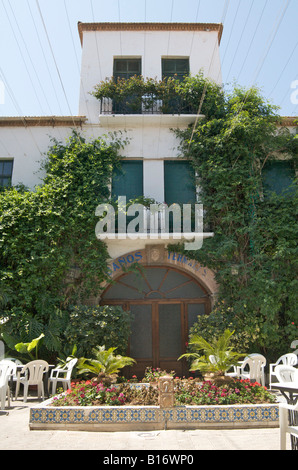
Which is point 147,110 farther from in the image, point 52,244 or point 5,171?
point 52,244

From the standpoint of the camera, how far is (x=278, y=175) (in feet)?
38.1

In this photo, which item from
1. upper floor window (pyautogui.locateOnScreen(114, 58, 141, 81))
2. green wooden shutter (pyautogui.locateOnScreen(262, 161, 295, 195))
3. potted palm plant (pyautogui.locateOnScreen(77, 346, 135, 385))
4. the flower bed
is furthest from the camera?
upper floor window (pyautogui.locateOnScreen(114, 58, 141, 81))

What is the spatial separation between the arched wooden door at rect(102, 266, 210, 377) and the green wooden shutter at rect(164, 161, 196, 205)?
7.21 ft

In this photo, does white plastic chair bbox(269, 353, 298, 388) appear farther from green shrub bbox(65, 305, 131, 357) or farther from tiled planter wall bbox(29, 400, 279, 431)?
green shrub bbox(65, 305, 131, 357)

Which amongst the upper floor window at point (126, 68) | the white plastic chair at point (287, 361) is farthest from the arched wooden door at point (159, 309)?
the upper floor window at point (126, 68)

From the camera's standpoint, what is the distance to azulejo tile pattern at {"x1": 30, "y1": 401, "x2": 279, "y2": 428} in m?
5.54

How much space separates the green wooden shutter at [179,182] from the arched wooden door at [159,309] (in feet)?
7.21

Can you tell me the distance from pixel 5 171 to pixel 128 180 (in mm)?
3937

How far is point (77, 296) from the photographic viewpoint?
33.0 ft

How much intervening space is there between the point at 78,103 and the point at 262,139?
19.7 feet

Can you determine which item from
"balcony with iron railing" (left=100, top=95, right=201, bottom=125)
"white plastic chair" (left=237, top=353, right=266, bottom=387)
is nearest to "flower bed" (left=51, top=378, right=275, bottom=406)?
"white plastic chair" (left=237, top=353, right=266, bottom=387)

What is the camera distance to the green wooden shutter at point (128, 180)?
1138 cm

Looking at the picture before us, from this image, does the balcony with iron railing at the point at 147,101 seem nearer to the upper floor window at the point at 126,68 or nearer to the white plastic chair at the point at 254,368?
the upper floor window at the point at 126,68
